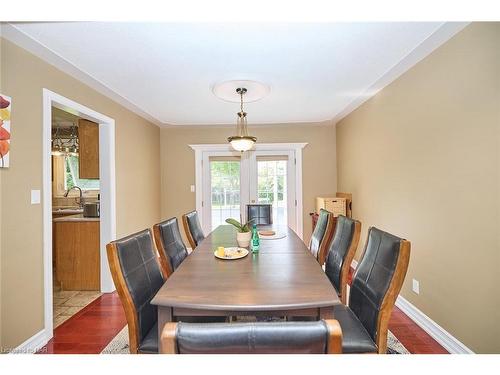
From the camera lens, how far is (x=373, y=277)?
1411 millimetres

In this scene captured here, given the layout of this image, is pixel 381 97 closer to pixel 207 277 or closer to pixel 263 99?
pixel 263 99

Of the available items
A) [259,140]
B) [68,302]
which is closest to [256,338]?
[68,302]

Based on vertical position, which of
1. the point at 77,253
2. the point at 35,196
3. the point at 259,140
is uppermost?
the point at 259,140

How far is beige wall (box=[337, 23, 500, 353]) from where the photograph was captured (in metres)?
1.59

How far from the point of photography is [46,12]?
97 cm

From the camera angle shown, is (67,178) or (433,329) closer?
(433,329)

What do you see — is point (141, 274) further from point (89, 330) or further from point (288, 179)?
point (288, 179)

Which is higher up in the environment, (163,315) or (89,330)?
(163,315)

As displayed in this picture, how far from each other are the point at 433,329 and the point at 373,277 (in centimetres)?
124

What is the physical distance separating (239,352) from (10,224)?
6.77 feet

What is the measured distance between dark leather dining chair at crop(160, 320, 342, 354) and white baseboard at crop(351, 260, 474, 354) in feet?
6.13

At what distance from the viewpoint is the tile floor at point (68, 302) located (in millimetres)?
2508

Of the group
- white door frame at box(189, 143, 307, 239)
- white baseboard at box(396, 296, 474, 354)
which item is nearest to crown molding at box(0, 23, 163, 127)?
white door frame at box(189, 143, 307, 239)

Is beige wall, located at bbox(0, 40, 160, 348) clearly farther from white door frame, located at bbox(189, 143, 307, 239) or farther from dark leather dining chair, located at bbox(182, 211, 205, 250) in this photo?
white door frame, located at bbox(189, 143, 307, 239)
